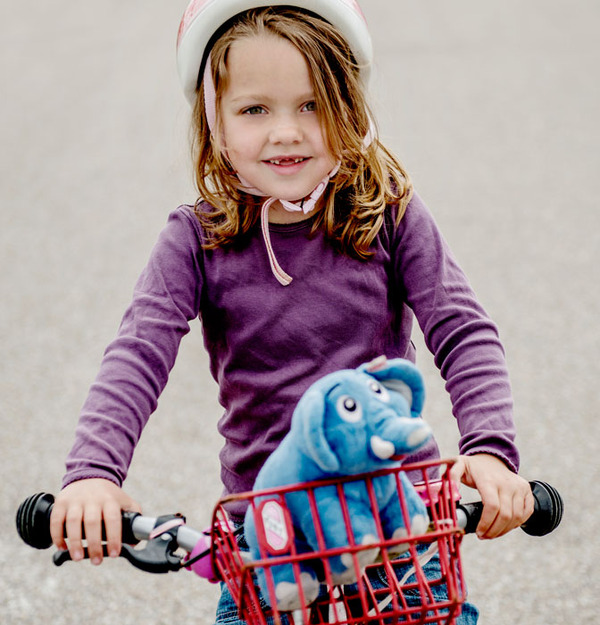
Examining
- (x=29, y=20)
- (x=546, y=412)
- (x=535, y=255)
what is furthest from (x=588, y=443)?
(x=29, y=20)

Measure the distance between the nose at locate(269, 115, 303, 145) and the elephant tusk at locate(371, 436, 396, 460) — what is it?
67 cm

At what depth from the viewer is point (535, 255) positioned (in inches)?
192

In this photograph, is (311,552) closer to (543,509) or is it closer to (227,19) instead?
(543,509)

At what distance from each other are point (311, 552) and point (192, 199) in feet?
14.1

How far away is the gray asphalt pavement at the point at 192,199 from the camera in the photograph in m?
3.07

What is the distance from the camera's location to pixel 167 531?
4.32ft

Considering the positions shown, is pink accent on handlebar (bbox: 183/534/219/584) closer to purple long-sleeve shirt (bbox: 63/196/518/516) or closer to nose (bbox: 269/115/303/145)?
purple long-sleeve shirt (bbox: 63/196/518/516)

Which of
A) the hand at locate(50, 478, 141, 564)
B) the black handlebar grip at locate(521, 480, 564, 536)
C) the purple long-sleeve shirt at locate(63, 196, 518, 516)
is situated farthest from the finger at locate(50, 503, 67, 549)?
the black handlebar grip at locate(521, 480, 564, 536)

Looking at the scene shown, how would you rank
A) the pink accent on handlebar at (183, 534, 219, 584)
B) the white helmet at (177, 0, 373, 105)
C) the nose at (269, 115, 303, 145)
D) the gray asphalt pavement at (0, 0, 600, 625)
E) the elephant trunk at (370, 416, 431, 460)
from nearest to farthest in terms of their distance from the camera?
the elephant trunk at (370, 416, 431, 460) → the pink accent on handlebar at (183, 534, 219, 584) → the nose at (269, 115, 303, 145) → the white helmet at (177, 0, 373, 105) → the gray asphalt pavement at (0, 0, 600, 625)

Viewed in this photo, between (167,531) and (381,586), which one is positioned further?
(381,586)

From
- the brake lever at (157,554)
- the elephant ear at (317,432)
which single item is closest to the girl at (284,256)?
the brake lever at (157,554)

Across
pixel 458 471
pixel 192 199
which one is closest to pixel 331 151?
pixel 458 471

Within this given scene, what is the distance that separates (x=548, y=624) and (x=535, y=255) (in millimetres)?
2394

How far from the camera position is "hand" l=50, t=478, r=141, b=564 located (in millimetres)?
1315
